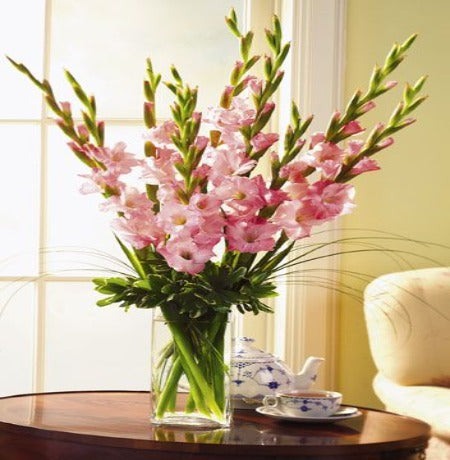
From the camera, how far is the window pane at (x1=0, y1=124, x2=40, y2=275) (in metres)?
3.32

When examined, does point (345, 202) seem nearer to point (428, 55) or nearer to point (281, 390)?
point (281, 390)

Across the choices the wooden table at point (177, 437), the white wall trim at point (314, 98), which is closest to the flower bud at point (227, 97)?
the wooden table at point (177, 437)

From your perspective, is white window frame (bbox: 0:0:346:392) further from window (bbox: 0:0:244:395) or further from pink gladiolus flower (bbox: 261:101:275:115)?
pink gladiolus flower (bbox: 261:101:275:115)

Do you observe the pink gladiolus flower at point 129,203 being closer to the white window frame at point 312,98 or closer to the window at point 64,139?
the white window frame at point 312,98

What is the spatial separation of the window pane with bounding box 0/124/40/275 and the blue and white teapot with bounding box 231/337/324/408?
1221 millimetres

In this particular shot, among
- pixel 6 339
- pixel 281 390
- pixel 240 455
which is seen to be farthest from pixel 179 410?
pixel 6 339

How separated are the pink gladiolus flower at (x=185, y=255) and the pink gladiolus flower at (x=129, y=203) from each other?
0.08 meters

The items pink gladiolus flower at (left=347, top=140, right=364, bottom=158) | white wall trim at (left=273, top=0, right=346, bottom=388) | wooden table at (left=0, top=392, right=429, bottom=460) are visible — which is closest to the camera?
wooden table at (left=0, top=392, right=429, bottom=460)

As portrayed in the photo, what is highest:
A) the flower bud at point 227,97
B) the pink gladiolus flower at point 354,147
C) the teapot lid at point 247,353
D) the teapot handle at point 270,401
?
the flower bud at point 227,97

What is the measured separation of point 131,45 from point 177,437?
1.84m

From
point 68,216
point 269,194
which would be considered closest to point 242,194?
point 269,194

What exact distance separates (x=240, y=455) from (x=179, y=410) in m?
0.25

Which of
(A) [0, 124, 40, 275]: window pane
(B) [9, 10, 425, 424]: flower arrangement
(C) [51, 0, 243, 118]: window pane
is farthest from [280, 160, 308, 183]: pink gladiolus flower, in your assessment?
(A) [0, 124, 40, 275]: window pane

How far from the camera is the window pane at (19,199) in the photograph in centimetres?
332
